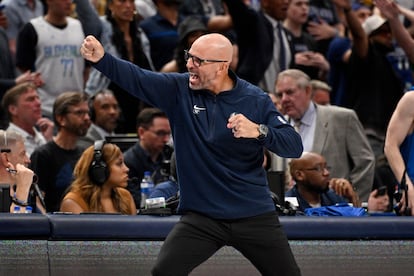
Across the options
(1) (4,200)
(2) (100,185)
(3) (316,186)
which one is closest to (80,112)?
(2) (100,185)

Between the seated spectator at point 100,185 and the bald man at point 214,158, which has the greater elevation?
the bald man at point 214,158

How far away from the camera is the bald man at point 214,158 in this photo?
6.54 metres

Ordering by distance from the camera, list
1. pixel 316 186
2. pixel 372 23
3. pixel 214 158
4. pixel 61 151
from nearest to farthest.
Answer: pixel 214 158 < pixel 316 186 < pixel 61 151 < pixel 372 23

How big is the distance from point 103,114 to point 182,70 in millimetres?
881

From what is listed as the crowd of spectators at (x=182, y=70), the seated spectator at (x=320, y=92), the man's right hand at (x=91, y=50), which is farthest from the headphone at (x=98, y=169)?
the seated spectator at (x=320, y=92)

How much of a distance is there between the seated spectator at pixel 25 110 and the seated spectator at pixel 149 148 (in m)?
0.92

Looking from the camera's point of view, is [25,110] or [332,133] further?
[25,110]

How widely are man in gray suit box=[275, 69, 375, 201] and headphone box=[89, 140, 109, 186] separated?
220 centimetres

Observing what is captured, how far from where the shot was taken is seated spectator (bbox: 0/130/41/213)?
26.5ft

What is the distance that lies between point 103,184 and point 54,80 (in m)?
2.84

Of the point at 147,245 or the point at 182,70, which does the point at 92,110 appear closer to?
the point at 182,70

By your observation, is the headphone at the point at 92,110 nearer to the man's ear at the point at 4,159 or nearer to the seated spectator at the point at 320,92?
the seated spectator at the point at 320,92

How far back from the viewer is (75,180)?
917 cm

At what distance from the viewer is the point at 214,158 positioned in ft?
21.7
